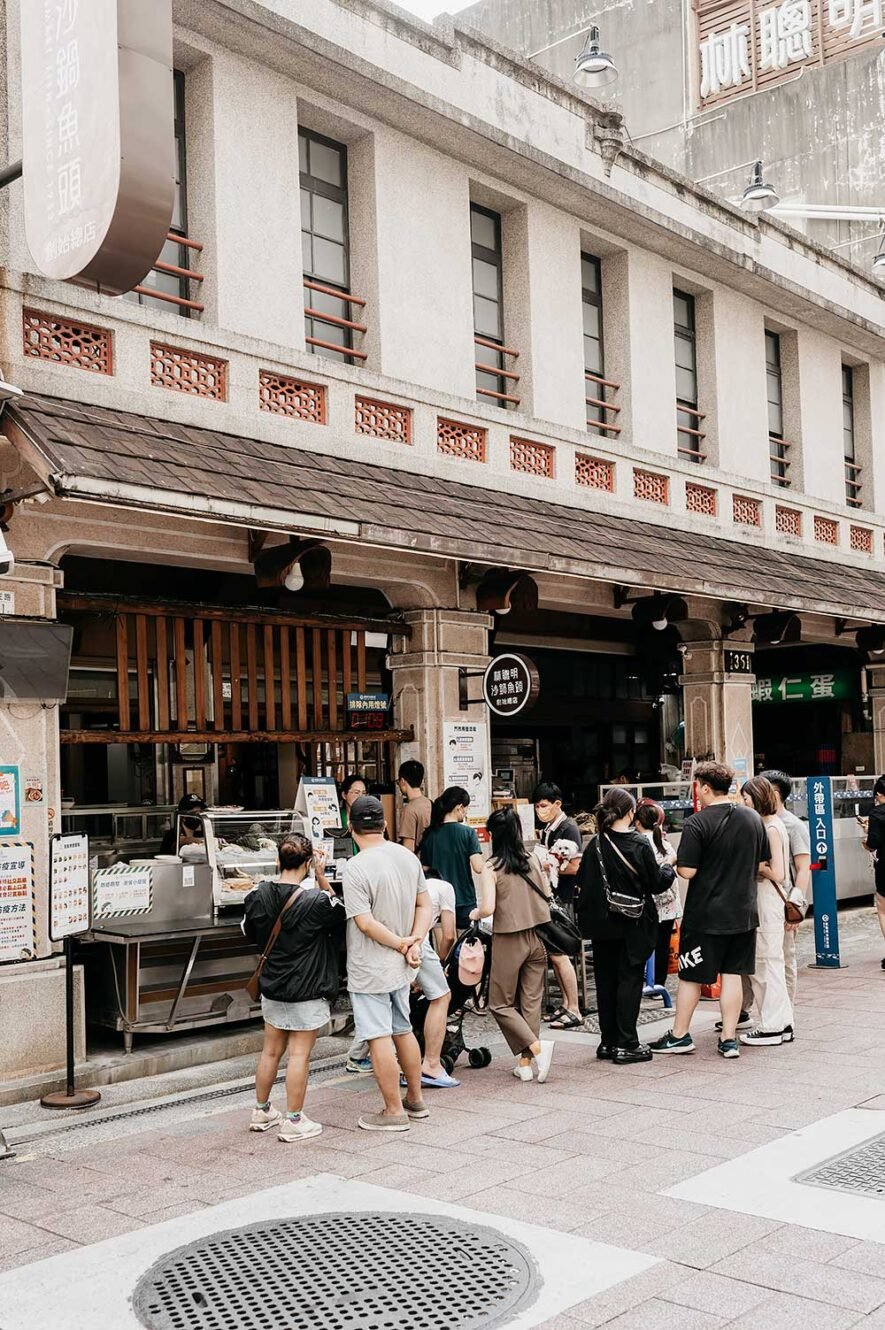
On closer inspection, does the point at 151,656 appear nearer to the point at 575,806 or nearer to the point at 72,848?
the point at 72,848

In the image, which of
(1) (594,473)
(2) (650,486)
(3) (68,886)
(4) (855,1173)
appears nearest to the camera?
(4) (855,1173)

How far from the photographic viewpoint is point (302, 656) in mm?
10914

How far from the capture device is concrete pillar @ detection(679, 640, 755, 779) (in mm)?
15789

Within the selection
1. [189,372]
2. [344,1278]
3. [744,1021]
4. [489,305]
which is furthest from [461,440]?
[344,1278]

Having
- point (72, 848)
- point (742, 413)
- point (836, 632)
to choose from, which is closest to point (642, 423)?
point (742, 413)

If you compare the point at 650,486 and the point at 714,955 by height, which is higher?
the point at 650,486

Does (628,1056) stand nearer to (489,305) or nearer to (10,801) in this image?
(10,801)

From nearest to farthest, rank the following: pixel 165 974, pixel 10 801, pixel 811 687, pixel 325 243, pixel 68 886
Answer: pixel 68 886 < pixel 10 801 < pixel 165 974 < pixel 325 243 < pixel 811 687

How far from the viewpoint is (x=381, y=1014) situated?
7.05 metres

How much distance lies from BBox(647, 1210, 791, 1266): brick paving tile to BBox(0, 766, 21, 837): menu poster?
499cm

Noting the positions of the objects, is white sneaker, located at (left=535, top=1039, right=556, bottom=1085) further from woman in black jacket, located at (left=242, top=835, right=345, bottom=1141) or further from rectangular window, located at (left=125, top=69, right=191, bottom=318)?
rectangular window, located at (left=125, top=69, right=191, bottom=318)

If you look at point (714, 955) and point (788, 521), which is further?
point (788, 521)

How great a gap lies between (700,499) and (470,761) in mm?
5133

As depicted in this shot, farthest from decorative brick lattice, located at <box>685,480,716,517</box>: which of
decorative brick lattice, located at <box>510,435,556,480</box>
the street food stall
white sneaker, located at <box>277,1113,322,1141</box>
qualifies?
white sneaker, located at <box>277,1113,322,1141</box>
